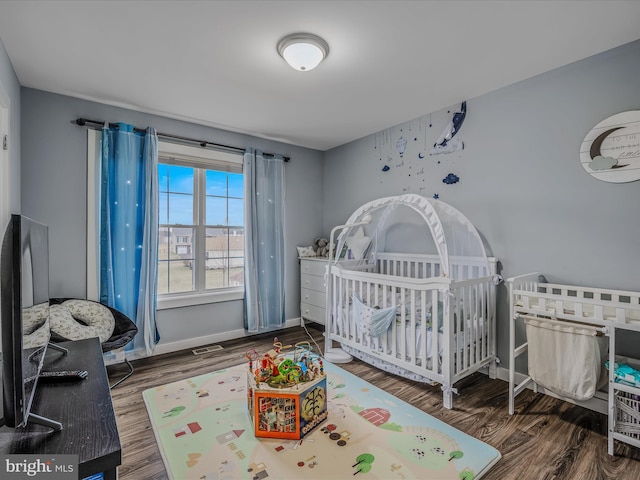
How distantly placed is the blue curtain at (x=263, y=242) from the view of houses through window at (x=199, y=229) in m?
0.16

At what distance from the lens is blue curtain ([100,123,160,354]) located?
9.53 feet

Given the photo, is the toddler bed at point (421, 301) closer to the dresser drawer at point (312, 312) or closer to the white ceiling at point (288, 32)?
the dresser drawer at point (312, 312)

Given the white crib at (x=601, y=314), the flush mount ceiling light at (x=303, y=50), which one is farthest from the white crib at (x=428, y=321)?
the flush mount ceiling light at (x=303, y=50)

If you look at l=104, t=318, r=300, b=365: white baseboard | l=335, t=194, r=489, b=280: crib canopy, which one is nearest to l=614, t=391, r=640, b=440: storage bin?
l=335, t=194, r=489, b=280: crib canopy

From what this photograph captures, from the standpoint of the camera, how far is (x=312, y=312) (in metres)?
4.08

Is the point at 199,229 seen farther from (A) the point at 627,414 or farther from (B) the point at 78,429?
(A) the point at 627,414

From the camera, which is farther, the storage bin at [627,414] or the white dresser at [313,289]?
the white dresser at [313,289]

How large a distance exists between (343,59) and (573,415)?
287 cm

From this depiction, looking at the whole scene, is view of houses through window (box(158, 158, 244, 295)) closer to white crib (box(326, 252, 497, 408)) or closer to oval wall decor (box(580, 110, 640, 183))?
white crib (box(326, 252, 497, 408))

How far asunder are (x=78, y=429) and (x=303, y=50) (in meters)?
2.16

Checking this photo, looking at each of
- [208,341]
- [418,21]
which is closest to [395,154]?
[418,21]

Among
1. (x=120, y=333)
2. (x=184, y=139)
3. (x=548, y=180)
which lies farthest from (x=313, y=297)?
(x=548, y=180)

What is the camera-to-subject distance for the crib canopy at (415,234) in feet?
8.32

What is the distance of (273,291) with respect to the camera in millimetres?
3990
